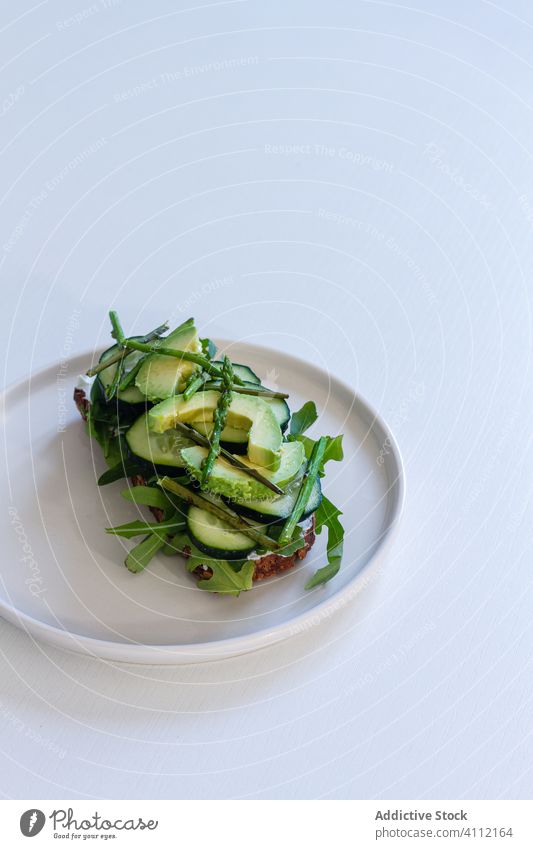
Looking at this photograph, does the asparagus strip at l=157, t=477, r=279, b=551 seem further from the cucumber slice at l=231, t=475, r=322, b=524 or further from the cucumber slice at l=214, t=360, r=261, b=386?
the cucumber slice at l=214, t=360, r=261, b=386

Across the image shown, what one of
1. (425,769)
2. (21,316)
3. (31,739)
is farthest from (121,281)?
(425,769)

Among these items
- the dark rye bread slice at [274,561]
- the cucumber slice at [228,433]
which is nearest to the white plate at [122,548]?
the dark rye bread slice at [274,561]

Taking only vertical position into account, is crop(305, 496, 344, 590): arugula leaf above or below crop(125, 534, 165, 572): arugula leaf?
above

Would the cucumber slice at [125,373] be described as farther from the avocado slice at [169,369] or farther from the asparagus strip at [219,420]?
the asparagus strip at [219,420]

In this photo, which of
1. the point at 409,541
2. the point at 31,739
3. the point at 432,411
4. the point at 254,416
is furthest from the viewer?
the point at 432,411

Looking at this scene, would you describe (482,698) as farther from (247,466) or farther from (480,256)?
(480,256)

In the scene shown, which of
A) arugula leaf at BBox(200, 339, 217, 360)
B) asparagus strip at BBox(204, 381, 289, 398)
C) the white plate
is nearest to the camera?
the white plate

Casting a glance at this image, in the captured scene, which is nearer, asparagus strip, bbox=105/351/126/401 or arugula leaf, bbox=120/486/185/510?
arugula leaf, bbox=120/486/185/510
